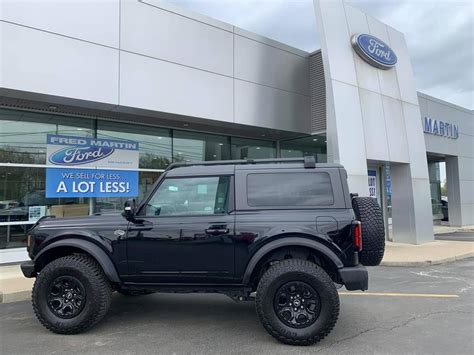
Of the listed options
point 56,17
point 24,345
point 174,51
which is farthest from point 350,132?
point 24,345

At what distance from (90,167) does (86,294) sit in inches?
274

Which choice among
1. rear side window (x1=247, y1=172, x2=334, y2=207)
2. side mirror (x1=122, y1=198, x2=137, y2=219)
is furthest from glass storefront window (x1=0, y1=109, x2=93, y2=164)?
rear side window (x1=247, y1=172, x2=334, y2=207)

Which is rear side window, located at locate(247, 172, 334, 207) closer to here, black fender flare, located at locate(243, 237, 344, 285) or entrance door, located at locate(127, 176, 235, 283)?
entrance door, located at locate(127, 176, 235, 283)

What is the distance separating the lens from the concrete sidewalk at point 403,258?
7.18m

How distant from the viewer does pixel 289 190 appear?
5.27m

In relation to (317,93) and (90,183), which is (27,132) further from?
(317,93)

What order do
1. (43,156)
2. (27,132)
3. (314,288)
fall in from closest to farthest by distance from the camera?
(314,288), (27,132), (43,156)

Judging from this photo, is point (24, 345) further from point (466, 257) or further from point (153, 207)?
point (466, 257)

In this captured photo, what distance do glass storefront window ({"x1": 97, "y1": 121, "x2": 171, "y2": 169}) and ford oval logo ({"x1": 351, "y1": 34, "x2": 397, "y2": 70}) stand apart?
21.7ft

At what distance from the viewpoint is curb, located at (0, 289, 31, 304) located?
6984 millimetres

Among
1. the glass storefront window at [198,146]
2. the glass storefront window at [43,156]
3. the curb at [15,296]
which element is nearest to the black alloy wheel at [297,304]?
the curb at [15,296]

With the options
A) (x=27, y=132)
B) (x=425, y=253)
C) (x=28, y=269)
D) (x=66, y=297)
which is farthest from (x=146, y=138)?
(x=425, y=253)

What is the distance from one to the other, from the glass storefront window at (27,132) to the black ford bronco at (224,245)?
586 centimetres

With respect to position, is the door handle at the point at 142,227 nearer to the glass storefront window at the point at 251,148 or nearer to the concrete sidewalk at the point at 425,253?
the concrete sidewalk at the point at 425,253
